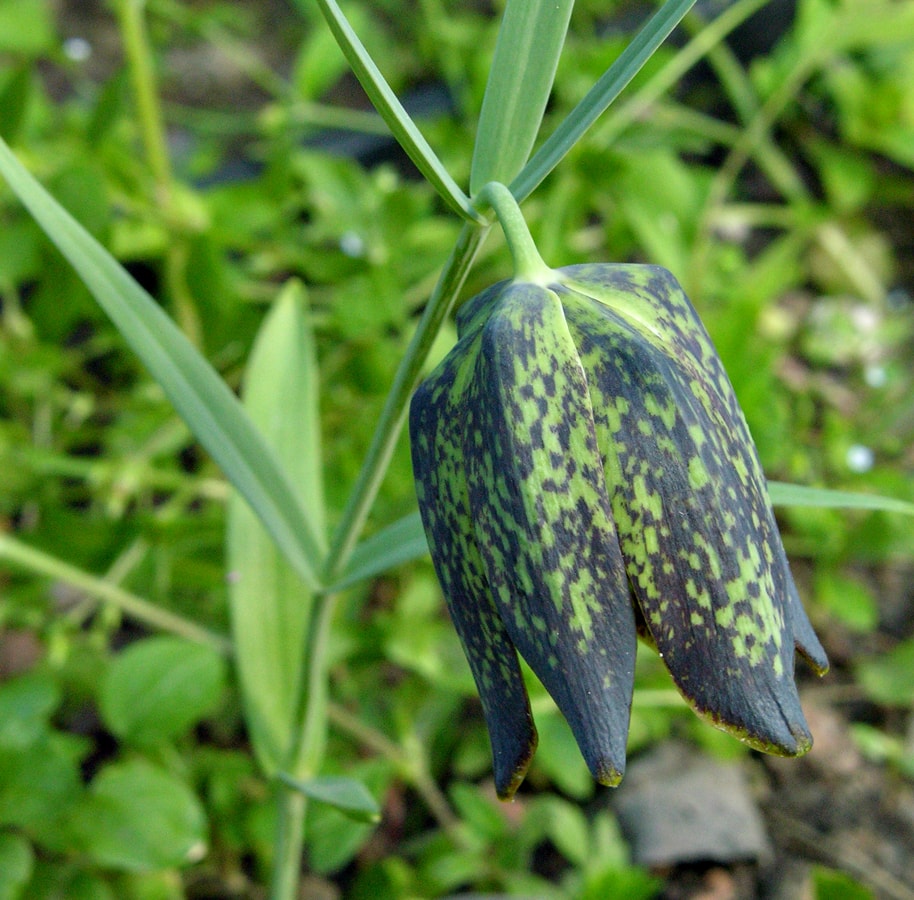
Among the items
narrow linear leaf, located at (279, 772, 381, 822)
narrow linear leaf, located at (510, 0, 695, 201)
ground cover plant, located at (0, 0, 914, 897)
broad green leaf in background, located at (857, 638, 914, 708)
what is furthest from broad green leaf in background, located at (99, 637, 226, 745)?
broad green leaf in background, located at (857, 638, 914, 708)

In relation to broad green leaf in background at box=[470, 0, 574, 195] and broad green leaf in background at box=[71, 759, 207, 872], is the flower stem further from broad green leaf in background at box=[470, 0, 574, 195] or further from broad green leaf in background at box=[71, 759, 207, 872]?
broad green leaf in background at box=[470, 0, 574, 195]

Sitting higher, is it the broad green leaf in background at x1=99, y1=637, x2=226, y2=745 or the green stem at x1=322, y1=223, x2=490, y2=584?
the green stem at x1=322, y1=223, x2=490, y2=584

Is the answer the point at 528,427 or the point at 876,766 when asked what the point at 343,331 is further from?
the point at 876,766

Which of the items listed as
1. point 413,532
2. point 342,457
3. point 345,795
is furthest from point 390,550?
point 342,457

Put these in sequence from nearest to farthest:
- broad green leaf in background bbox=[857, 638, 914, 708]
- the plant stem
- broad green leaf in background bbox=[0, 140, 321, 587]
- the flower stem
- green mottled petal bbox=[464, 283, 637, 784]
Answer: green mottled petal bbox=[464, 283, 637, 784]
broad green leaf in background bbox=[0, 140, 321, 587]
the plant stem
the flower stem
broad green leaf in background bbox=[857, 638, 914, 708]

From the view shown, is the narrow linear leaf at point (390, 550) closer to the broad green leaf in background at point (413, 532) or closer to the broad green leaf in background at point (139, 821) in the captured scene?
the broad green leaf in background at point (413, 532)

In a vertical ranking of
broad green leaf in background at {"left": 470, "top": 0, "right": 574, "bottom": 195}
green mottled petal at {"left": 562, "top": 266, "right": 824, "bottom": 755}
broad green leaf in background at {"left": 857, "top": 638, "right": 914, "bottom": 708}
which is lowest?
broad green leaf in background at {"left": 857, "top": 638, "right": 914, "bottom": 708}

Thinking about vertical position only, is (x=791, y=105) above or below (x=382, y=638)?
above

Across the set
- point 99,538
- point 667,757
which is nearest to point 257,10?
point 99,538
